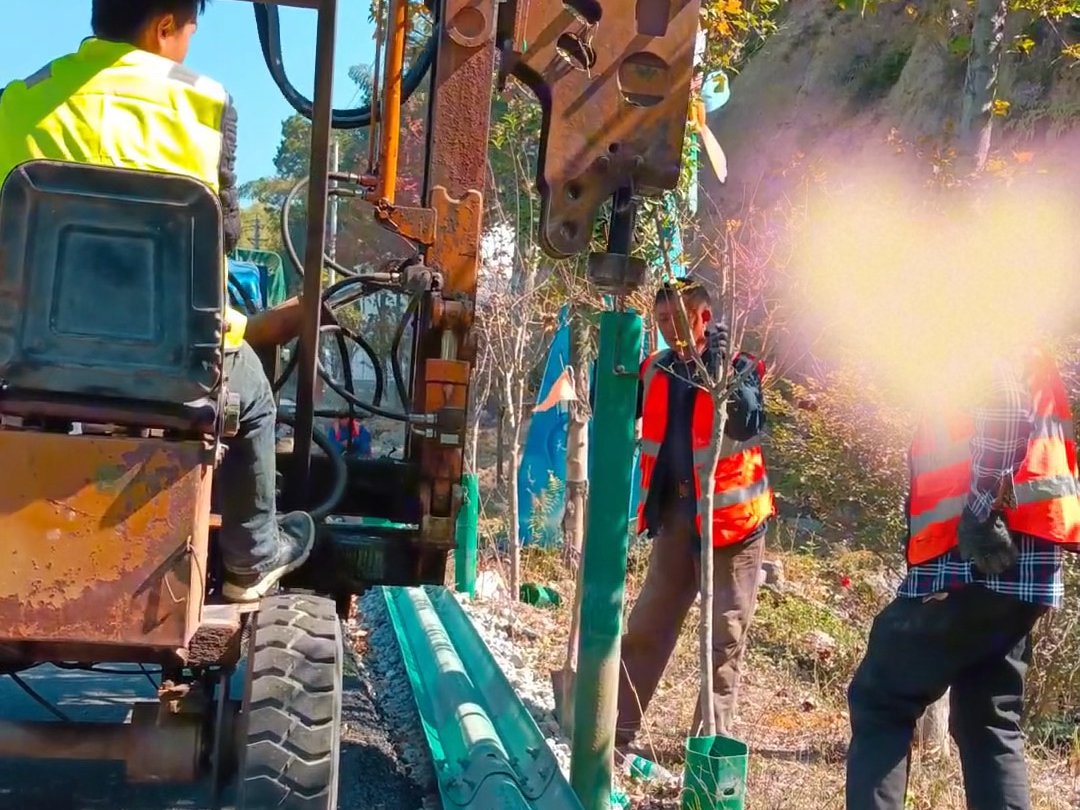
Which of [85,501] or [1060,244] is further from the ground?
[1060,244]

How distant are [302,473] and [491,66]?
1444 mm

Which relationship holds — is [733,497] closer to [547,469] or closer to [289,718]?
[289,718]

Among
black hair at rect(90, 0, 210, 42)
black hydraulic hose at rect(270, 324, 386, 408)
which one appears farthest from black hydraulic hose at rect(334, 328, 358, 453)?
black hair at rect(90, 0, 210, 42)

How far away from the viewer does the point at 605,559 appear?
4.29 meters

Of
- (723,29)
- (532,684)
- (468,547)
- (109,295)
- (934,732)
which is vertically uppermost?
(723,29)

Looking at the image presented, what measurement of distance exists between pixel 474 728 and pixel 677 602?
47.9 inches

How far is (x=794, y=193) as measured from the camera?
6148 millimetres

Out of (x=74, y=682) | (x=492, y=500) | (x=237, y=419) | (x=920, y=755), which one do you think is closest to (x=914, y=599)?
(x=920, y=755)

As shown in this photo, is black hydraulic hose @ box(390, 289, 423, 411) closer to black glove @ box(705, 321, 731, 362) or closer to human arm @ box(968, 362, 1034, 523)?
black glove @ box(705, 321, 731, 362)

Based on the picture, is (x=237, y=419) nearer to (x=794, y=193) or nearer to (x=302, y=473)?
(x=302, y=473)

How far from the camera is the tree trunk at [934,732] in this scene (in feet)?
17.7

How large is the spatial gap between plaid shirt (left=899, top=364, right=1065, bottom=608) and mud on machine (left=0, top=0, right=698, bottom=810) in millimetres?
1283

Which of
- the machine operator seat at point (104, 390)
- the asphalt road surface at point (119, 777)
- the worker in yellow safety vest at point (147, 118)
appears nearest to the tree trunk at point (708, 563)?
the asphalt road surface at point (119, 777)

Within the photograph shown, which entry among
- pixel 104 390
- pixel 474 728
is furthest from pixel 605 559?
pixel 104 390
